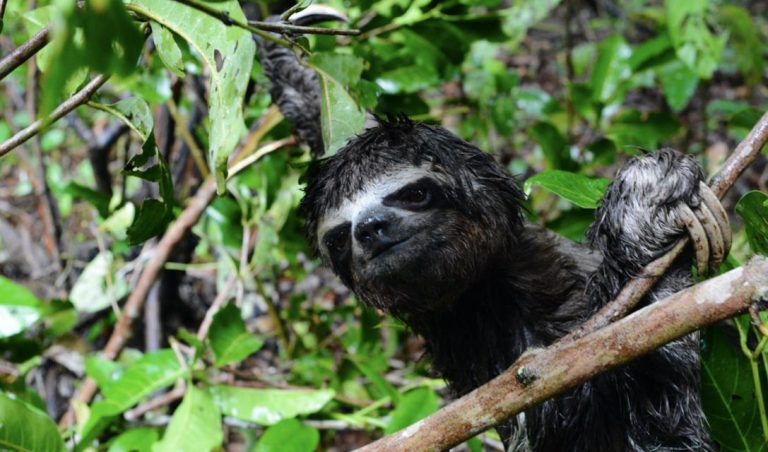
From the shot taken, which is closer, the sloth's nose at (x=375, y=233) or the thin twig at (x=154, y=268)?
the sloth's nose at (x=375, y=233)

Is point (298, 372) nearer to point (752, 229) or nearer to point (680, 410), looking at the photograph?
point (680, 410)

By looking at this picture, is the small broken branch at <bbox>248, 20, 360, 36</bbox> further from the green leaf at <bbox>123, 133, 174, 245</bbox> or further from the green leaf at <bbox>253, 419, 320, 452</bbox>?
the green leaf at <bbox>253, 419, 320, 452</bbox>

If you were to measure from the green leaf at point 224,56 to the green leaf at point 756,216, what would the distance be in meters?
1.55

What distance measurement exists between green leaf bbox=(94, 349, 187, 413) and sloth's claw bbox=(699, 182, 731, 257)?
2.57m

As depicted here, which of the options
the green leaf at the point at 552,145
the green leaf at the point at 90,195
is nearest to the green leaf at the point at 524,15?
the green leaf at the point at 552,145

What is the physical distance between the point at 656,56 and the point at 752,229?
3.16 metres

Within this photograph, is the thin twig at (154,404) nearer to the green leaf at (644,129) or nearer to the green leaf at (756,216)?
the green leaf at (644,129)

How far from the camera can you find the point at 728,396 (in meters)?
2.82

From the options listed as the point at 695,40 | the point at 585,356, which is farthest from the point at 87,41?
the point at 695,40

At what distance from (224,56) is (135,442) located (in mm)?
2269

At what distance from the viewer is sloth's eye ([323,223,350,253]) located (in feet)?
10.7

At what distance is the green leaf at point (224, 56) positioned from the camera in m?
2.13

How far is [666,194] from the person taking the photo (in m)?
2.69

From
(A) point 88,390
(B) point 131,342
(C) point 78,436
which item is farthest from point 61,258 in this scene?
(C) point 78,436
